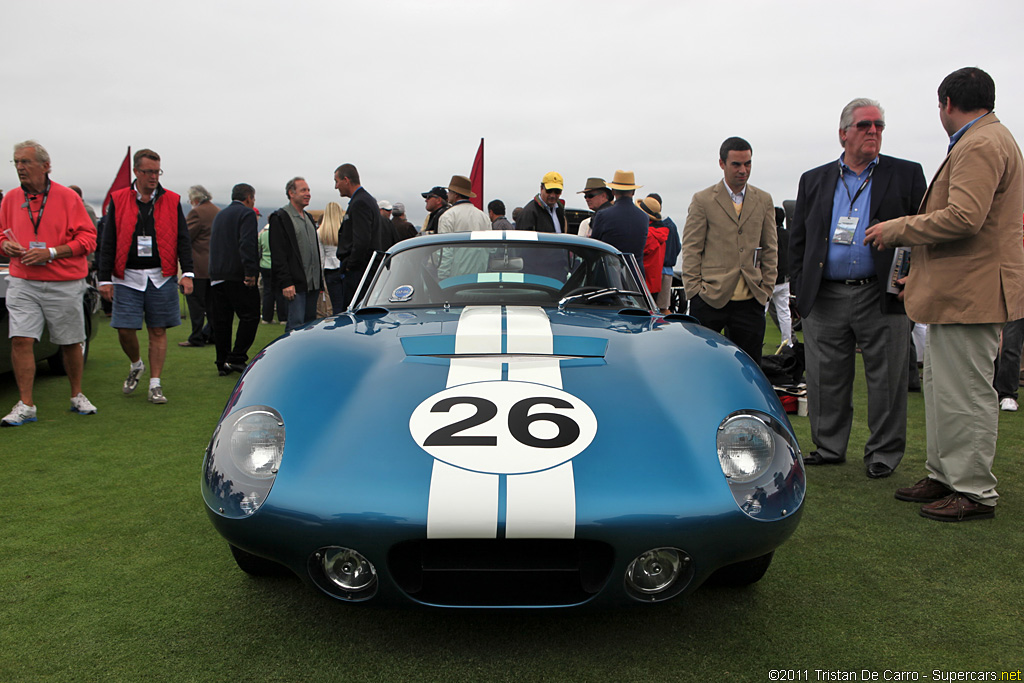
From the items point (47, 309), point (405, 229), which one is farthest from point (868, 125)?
point (405, 229)

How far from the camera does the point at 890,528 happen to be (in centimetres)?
298

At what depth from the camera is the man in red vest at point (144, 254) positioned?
5.30 m

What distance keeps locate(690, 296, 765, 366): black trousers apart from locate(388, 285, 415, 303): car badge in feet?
7.43

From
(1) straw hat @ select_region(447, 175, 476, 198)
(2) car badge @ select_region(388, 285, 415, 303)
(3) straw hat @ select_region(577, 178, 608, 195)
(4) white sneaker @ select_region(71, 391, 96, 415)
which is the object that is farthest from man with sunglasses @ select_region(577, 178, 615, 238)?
(4) white sneaker @ select_region(71, 391, 96, 415)

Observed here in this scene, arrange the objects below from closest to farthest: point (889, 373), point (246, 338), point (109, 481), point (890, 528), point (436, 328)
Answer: point (436, 328) → point (890, 528) → point (109, 481) → point (889, 373) → point (246, 338)

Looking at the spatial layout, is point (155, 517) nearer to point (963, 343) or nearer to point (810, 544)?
point (810, 544)

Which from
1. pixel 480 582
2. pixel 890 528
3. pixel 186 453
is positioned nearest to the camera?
pixel 480 582

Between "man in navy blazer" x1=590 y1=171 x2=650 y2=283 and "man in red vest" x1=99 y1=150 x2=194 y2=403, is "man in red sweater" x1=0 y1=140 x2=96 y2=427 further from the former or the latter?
"man in navy blazer" x1=590 y1=171 x2=650 y2=283

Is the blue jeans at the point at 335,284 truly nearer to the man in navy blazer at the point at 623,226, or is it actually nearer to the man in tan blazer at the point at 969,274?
the man in navy blazer at the point at 623,226

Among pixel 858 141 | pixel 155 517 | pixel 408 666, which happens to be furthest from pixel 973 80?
pixel 155 517

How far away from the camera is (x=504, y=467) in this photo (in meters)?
1.80

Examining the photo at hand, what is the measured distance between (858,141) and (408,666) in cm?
339

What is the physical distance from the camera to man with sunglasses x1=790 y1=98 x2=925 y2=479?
147 inches

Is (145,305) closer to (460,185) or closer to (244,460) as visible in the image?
(460,185)
